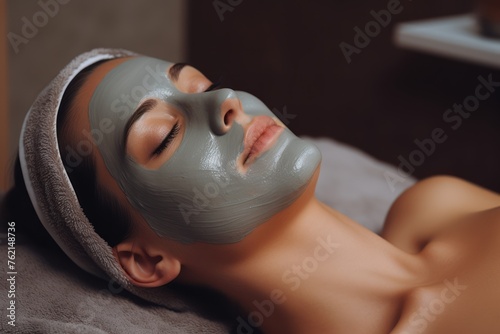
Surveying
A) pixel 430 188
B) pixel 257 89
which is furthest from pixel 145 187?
pixel 257 89

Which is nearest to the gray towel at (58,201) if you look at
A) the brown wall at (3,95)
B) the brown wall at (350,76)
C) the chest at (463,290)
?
the chest at (463,290)

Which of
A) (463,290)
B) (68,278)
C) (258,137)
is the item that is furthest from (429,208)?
(68,278)

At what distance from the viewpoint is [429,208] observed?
128cm

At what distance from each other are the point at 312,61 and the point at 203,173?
1533mm

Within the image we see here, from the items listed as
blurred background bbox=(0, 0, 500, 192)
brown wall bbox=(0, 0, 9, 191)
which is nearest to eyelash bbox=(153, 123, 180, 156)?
brown wall bbox=(0, 0, 9, 191)

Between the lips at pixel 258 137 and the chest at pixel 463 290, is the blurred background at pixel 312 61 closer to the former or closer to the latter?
the chest at pixel 463 290

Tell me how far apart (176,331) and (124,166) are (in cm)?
28

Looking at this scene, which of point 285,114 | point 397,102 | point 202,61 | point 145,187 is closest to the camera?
point 145,187

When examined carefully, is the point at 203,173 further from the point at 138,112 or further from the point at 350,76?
the point at 350,76

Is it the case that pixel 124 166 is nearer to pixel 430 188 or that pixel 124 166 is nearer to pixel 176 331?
pixel 176 331

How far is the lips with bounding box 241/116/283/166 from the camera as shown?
1.03 m

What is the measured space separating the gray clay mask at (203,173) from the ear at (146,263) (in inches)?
1.9

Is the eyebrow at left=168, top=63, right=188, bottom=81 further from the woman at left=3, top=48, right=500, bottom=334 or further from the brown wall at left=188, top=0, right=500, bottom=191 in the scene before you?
the brown wall at left=188, top=0, right=500, bottom=191

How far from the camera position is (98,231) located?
1.07 metres
